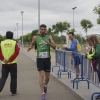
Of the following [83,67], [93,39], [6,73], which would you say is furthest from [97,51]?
[6,73]

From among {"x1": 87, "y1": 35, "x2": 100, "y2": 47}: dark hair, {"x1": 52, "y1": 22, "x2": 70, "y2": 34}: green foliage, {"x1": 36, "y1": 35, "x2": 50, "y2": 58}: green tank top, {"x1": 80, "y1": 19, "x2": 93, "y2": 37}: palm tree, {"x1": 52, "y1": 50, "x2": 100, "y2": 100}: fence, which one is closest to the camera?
{"x1": 87, "y1": 35, "x2": 100, "y2": 47}: dark hair

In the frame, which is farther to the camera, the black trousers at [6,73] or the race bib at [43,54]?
the black trousers at [6,73]

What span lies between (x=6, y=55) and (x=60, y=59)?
4.26m

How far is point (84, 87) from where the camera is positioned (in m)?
8.20

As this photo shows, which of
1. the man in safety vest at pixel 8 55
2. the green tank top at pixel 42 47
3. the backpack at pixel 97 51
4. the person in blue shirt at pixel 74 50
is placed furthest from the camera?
the person in blue shirt at pixel 74 50

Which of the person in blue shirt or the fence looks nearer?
the fence

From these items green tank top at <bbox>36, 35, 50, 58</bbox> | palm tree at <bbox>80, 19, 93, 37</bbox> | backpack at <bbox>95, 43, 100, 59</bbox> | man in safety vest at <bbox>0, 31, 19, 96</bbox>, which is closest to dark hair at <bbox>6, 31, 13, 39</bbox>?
man in safety vest at <bbox>0, 31, 19, 96</bbox>

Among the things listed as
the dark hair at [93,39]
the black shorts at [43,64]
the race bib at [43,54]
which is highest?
the dark hair at [93,39]

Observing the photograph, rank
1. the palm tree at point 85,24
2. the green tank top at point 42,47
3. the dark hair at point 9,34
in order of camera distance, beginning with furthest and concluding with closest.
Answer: the palm tree at point 85,24, the dark hair at point 9,34, the green tank top at point 42,47

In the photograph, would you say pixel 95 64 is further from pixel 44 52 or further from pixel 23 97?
pixel 23 97

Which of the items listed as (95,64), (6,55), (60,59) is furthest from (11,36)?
(60,59)

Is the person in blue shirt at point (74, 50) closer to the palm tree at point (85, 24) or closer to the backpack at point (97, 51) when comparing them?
the backpack at point (97, 51)

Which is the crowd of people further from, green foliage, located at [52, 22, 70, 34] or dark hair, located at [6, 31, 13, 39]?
green foliage, located at [52, 22, 70, 34]

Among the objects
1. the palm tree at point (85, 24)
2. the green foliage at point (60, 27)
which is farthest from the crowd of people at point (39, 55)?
the green foliage at point (60, 27)
